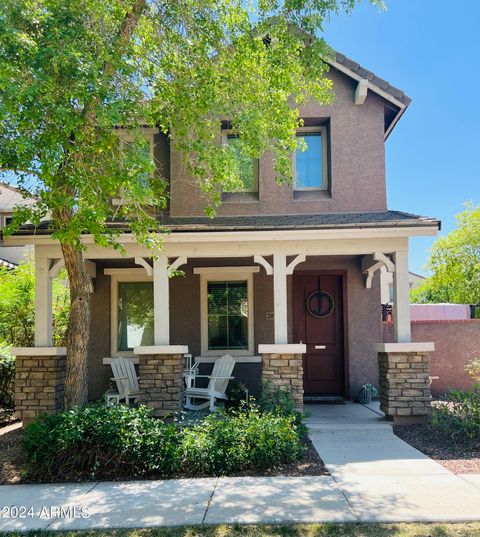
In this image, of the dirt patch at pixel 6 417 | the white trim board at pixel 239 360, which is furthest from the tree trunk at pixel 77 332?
the white trim board at pixel 239 360

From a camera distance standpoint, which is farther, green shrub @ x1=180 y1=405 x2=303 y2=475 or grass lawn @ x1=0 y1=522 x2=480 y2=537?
green shrub @ x1=180 y1=405 x2=303 y2=475

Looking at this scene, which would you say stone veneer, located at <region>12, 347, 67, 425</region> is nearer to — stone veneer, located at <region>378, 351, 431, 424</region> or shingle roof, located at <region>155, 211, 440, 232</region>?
shingle roof, located at <region>155, 211, 440, 232</region>

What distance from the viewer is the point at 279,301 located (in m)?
8.59

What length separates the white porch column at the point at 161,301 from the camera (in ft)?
28.2

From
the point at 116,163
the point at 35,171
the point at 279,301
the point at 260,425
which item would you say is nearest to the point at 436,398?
the point at 279,301

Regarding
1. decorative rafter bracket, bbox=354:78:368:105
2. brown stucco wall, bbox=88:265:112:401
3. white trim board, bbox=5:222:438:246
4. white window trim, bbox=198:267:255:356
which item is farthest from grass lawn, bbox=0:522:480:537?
decorative rafter bracket, bbox=354:78:368:105

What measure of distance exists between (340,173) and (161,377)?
5.31 metres

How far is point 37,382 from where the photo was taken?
850 cm

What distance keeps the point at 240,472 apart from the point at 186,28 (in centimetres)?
621

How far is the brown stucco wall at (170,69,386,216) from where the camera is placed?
34.0 ft

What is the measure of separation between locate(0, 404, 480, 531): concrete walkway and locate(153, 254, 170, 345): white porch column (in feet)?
9.68

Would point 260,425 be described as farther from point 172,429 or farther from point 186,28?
point 186,28

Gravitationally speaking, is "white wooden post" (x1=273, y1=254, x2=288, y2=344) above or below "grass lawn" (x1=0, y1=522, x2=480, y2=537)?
above

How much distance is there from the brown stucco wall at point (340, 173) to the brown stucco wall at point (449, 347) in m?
2.88
